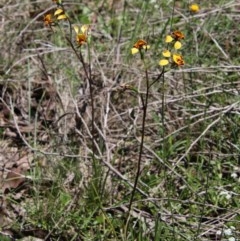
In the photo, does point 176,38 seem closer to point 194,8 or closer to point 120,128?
point 120,128

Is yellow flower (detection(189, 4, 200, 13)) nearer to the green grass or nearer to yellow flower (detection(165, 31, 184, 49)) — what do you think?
the green grass

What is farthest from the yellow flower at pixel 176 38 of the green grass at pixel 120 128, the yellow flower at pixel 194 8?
the yellow flower at pixel 194 8

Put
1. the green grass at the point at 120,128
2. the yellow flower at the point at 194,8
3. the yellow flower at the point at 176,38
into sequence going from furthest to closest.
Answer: the yellow flower at the point at 194,8 < the green grass at the point at 120,128 < the yellow flower at the point at 176,38

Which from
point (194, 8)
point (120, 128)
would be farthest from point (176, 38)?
point (194, 8)

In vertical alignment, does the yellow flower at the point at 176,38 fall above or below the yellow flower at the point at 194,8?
above

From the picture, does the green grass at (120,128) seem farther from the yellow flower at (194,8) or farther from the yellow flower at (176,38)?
the yellow flower at (176,38)

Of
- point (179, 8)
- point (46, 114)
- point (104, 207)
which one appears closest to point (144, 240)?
point (104, 207)

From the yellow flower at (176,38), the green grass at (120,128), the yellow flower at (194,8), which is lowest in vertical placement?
the green grass at (120,128)

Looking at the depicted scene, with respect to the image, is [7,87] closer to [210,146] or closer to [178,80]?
[178,80]

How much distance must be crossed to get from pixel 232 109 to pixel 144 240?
0.73 meters

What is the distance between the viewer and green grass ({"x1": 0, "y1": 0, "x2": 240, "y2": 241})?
2.35 metres

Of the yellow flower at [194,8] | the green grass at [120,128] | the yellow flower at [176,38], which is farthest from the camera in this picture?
the yellow flower at [194,8]

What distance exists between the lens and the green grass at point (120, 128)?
7.71 ft

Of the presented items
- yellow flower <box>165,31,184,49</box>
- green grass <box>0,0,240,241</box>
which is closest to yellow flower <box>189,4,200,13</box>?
green grass <box>0,0,240,241</box>
